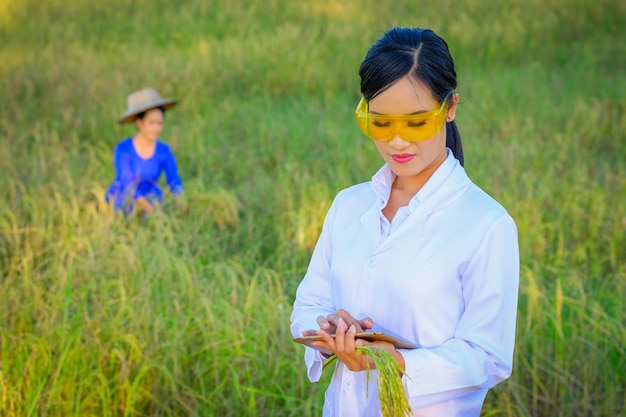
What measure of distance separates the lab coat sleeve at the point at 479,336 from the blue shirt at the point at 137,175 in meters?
3.49

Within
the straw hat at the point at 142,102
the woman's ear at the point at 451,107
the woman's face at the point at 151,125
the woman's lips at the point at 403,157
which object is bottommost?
the woman's lips at the point at 403,157

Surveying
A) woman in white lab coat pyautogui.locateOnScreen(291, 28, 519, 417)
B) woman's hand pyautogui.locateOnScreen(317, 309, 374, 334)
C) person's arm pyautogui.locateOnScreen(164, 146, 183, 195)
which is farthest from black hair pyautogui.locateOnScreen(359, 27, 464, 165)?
person's arm pyautogui.locateOnScreen(164, 146, 183, 195)

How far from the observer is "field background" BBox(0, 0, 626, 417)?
325 centimetres

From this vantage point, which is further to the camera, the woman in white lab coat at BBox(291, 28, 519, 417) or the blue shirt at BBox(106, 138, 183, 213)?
the blue shirt at BBox(106, 138, 183, 213)

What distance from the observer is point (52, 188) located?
17.5 feet

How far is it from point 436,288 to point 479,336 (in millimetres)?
126

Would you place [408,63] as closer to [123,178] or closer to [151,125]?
[123,178]

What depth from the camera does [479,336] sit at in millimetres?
1702

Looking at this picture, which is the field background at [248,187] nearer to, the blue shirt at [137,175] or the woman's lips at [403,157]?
the blue shirt at [137,175]

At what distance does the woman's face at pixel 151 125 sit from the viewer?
18.0 feet

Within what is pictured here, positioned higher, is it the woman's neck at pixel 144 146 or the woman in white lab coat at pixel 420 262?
the woman's neck at pixel 144 146

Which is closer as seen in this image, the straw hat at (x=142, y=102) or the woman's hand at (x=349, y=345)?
the woman's hand at (x=349, y=345)

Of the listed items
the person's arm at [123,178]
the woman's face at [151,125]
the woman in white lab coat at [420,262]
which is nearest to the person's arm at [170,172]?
the woman's face at [151,125]

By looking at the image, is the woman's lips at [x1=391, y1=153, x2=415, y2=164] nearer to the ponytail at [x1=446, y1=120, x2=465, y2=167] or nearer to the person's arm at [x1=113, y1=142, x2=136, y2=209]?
the ponytail at [x1=446, y1=120, x2=465, y2=167]
